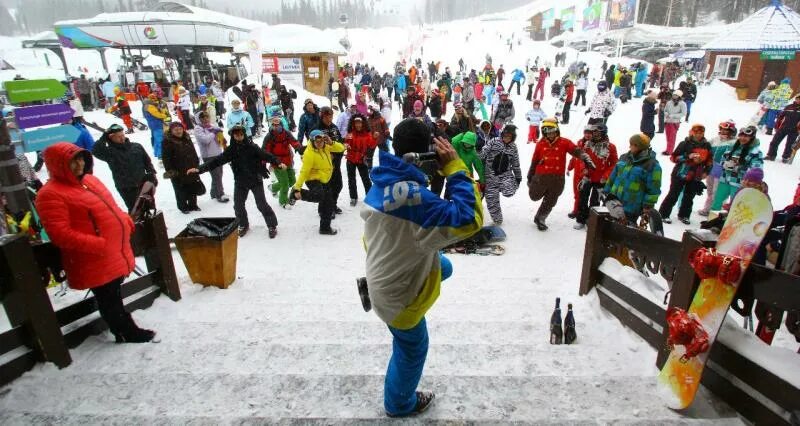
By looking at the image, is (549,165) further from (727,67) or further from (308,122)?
(727,67)

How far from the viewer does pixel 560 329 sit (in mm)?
3209

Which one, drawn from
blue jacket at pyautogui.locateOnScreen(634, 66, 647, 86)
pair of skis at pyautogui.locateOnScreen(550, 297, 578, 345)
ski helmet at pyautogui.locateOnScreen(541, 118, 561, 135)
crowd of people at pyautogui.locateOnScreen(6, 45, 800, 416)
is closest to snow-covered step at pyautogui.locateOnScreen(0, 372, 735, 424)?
crowd of people at pyautogui.locateOnScreen(6, 45, 800, 416)

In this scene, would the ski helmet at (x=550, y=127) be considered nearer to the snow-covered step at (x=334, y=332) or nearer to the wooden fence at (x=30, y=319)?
the snow-covered step at (x=334, y=332)

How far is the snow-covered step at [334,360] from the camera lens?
8.78 feet

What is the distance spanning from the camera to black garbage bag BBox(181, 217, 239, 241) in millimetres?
4195

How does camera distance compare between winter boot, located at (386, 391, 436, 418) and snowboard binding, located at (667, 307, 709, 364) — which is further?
winter boot, located at (386, 391, 436, 418)

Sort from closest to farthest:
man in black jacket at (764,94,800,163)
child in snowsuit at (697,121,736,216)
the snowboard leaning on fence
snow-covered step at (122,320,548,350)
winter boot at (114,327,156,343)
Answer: the snowboard leaning on fence
winter boot at (114,327,156,343)
snow-covered step at (122,320,548,350)
child in snowsuit at (697,121,736,216)
man in black jacket at (764,94,800,163)

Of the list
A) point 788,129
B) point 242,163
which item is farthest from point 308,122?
point 788,129

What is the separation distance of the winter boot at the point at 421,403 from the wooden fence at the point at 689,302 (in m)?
1.52

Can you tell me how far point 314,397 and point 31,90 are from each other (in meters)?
4.72

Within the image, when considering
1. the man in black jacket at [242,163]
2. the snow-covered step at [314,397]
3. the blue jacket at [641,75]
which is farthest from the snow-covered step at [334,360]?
the blue jacket at [641,75]

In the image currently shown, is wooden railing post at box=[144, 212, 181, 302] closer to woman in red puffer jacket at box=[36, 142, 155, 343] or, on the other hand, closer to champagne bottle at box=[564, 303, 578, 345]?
woman in red puffer jacket at box=[36, 142, 155, 343]

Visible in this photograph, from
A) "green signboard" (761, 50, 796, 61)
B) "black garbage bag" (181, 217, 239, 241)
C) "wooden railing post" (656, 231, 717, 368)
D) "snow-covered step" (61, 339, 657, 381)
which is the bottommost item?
"snow-covered step" (61, 339, 657, 381)

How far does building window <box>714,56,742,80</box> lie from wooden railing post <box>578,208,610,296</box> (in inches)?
946
